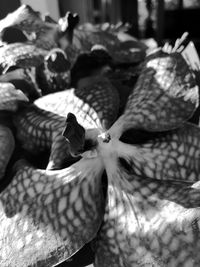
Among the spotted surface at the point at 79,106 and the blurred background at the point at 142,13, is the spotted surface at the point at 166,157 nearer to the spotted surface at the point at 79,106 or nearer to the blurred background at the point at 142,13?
the spotted surface at the point at 79,106

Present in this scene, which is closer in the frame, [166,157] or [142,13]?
[166,157]

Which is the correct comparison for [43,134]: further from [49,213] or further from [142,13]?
[142,13]

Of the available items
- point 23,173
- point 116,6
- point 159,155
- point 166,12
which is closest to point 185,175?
point 159,155

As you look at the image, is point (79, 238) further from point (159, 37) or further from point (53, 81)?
point (159, 37)

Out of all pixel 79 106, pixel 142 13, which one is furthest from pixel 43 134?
pixel 142 13

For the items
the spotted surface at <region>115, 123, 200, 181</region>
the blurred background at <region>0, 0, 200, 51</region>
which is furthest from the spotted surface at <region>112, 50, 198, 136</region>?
the blurred background at <region>0, 0, 200, 51</region>

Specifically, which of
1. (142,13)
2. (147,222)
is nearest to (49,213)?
(147,222)
